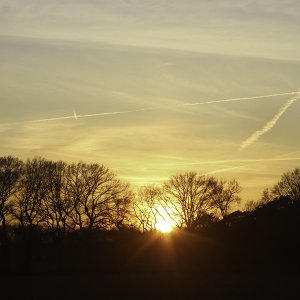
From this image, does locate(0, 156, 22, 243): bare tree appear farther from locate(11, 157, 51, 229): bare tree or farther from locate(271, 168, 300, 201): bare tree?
locate(271, 168, 300, 201): bare tree

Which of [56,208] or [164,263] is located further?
[56,208]

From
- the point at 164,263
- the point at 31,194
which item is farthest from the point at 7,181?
the point at 164,263

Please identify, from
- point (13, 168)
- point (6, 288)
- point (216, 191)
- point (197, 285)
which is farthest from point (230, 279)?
point (216, 191)

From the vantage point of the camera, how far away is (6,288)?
38.2 m

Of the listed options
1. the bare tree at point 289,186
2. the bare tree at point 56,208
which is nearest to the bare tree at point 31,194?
the bare tree at point 56,208

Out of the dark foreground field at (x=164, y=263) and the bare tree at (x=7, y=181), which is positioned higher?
the bare tree at (x=7, y=181)

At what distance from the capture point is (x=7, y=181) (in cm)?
6838

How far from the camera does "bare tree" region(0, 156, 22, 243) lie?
221 ft

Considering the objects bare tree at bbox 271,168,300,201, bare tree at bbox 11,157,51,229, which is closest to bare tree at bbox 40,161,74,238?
bare tree at bbox 11,157,51,229

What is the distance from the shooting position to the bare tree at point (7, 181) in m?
67.4

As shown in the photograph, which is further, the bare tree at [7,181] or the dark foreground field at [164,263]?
the bare tree at [7,181]

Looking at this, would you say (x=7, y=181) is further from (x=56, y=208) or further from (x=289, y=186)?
(x=289, y=186)

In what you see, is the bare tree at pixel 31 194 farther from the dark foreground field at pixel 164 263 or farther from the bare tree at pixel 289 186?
the bare tree at pixel 289 186

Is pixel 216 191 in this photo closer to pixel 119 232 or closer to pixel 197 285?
pixel 119 232
